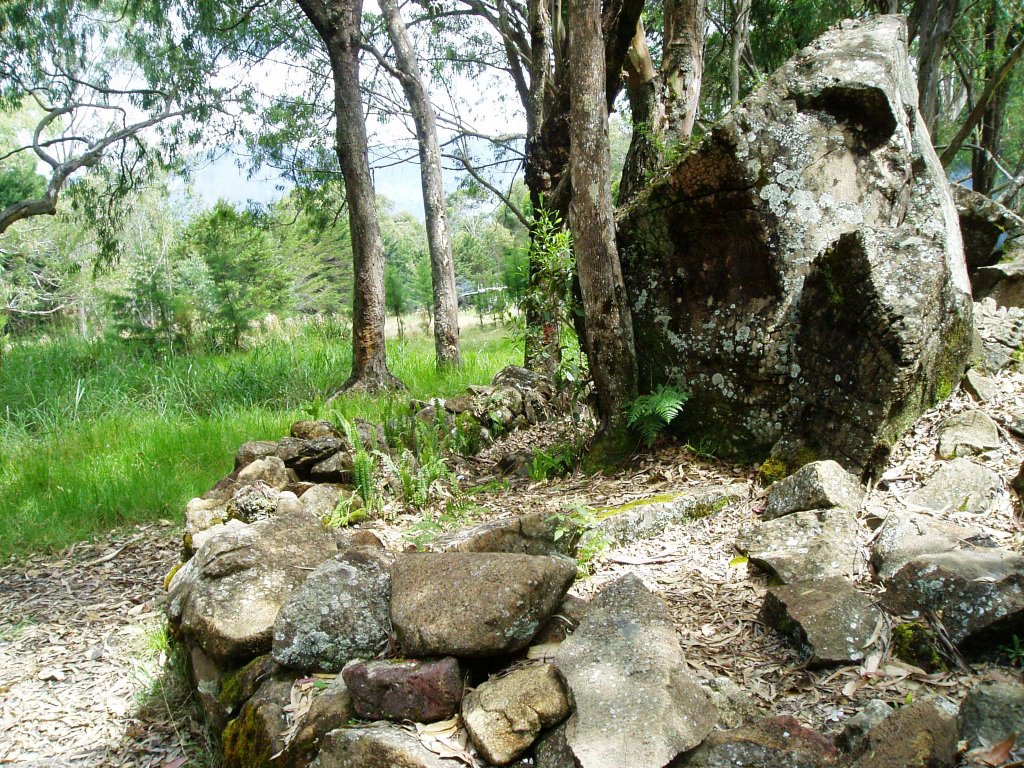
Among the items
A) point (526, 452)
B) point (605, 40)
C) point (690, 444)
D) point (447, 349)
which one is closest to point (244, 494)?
point (526, 452)

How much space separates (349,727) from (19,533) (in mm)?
4173

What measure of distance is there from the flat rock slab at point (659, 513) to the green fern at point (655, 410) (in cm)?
55

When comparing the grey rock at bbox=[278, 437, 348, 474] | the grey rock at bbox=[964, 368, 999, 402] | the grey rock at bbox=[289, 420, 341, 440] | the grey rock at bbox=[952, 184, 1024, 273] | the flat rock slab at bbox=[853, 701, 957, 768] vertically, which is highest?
the grey rock at bbox=[952, 184, 1024, 273]

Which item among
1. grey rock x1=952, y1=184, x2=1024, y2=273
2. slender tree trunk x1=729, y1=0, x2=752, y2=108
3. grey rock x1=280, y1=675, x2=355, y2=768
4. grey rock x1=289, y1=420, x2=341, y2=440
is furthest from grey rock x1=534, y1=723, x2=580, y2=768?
slender tree trunk x1=729, y1=0, x2=752, y2=108

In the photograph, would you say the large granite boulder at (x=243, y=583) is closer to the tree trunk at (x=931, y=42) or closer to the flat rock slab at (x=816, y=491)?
the flat rock slab at (x=816, y=491)

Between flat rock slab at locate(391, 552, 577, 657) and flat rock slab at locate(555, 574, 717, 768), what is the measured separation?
6.3 inches

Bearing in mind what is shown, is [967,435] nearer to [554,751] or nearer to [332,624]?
[554,751]

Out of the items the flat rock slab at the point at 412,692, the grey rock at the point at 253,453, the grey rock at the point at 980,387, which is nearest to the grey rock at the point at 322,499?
the grey rock at the point at 253,453

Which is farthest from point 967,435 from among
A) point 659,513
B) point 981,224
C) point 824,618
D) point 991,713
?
point 981,224

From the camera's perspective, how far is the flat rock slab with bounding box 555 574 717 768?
1.84m

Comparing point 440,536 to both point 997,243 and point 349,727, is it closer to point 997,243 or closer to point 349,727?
point 349,727

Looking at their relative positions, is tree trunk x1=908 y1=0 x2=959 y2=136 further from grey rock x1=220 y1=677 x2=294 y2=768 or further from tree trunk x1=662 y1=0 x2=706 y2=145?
grey rock x1=220 y1=677 x2=294 y2=768

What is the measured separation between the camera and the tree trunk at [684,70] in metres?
6.12

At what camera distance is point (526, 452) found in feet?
17.1
